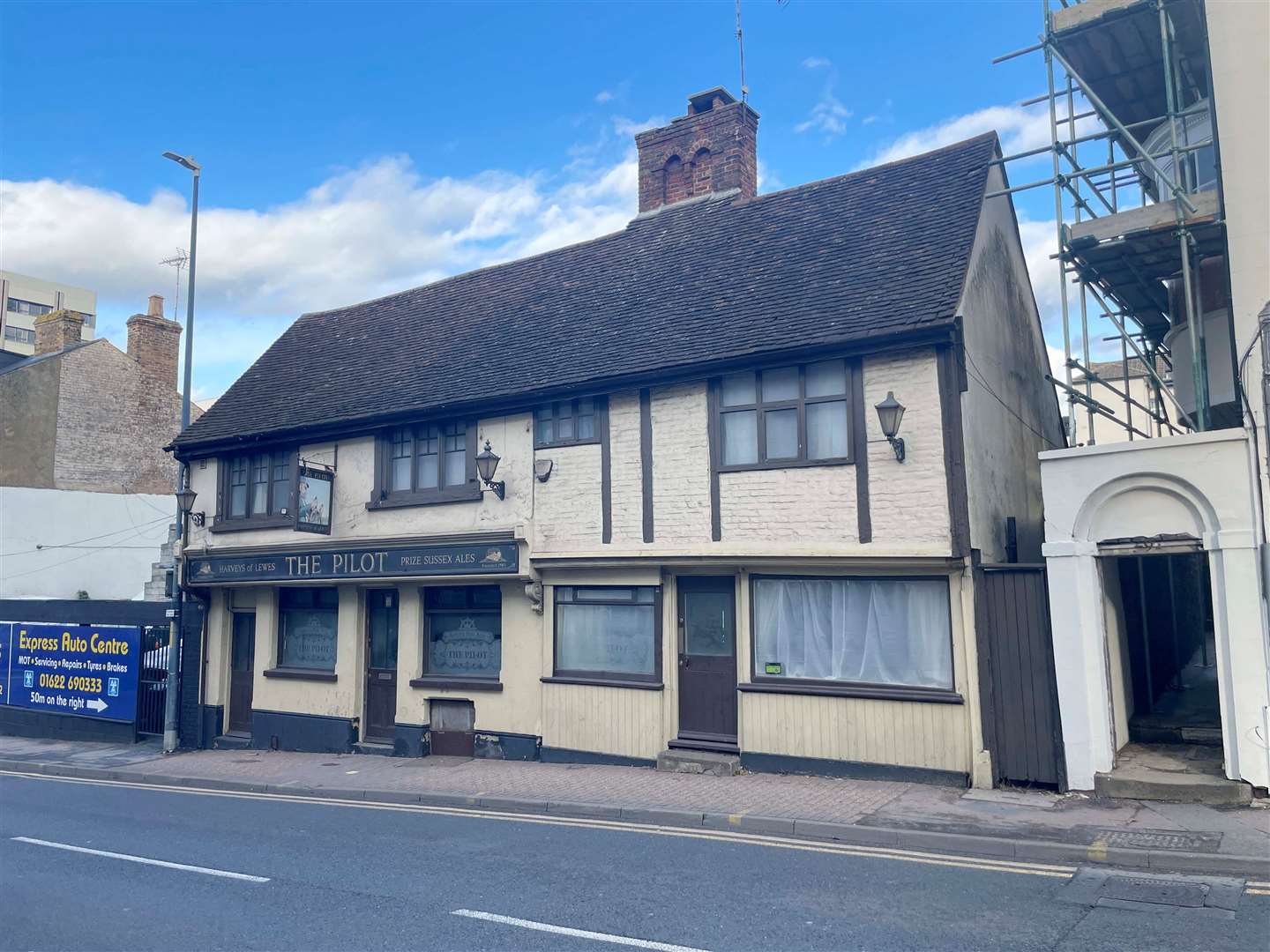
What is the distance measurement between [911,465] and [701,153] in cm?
865

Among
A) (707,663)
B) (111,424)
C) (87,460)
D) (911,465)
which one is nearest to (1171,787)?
(911,465)

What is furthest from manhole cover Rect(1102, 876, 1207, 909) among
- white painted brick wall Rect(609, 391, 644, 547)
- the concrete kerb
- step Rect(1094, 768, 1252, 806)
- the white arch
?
white painted brick wall Rect(609, 391, 644, 547)

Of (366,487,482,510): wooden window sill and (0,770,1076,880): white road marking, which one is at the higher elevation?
(366,487,482,510): wooden window sill

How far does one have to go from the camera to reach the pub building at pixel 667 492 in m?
11.2

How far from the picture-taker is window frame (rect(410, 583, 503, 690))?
14.5 metres

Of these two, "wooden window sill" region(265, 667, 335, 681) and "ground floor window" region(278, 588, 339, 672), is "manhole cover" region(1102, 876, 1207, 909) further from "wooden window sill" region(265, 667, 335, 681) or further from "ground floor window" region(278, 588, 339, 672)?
"ground floor window" region(278, 588, 339, 672)

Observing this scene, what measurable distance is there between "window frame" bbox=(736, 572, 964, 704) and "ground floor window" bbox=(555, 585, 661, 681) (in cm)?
140

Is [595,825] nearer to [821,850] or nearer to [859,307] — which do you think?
[821,850]

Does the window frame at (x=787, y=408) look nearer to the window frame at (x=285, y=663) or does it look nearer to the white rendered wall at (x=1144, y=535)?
the white rendered wall at (x=1144, y=535)

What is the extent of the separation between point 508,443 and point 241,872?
24.8ft

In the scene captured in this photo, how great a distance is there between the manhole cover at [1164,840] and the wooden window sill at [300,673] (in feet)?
41.0

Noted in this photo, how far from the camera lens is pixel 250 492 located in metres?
17.7

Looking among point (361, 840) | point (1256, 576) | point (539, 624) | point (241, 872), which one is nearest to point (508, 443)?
point (539, 624)

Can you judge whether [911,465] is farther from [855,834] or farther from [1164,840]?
[1164,840]
